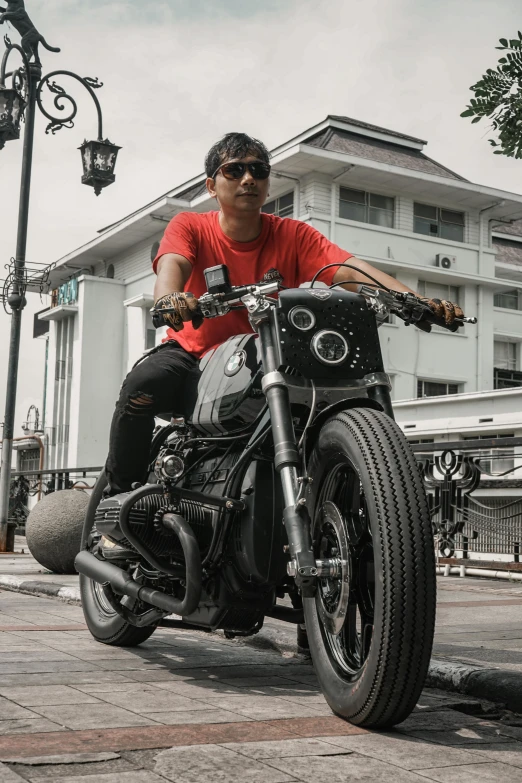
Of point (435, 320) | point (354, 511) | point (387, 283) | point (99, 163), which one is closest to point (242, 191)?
point (387, 283)

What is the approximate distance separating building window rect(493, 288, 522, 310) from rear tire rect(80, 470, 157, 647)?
43.0 m

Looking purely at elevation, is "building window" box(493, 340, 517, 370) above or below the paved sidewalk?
above

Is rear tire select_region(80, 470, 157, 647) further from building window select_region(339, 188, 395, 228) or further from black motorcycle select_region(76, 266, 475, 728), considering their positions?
building window select_region(339, 188, 395, 228)

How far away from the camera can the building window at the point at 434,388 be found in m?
42.0

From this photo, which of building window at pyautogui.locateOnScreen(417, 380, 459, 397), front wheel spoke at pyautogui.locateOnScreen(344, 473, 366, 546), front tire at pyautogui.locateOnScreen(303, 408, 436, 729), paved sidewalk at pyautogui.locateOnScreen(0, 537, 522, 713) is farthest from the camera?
building window at pyautogui.locateOnScreen(417, 380, 459, 397)

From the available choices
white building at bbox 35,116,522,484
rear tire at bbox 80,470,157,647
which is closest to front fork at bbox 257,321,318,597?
rear tire at bbox 80,470,157,647

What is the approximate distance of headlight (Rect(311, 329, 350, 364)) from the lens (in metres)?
3.68

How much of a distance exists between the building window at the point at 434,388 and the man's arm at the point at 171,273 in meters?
38.1

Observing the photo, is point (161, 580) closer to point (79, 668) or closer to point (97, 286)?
point (79, 668)

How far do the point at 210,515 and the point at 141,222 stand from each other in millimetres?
44111

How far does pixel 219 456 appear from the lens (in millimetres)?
4164

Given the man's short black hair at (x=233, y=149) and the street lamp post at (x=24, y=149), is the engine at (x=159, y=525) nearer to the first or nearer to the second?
the man's short black hair at (x=233, y=149)

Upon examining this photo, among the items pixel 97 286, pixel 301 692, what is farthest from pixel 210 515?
pixel 97 286

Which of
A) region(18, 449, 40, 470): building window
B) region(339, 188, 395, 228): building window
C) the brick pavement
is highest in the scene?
region(339, 188, 395, 228): building window
